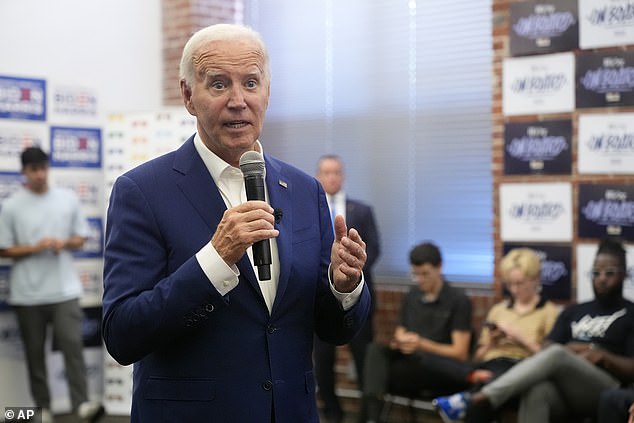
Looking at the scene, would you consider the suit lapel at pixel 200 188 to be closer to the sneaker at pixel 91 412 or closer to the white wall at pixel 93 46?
the sneaker at pixel 91 412

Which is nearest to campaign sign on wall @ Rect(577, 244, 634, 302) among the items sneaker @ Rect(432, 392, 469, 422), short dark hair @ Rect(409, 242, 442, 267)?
short dark hair @ Rect(409, 242, 442, 267)

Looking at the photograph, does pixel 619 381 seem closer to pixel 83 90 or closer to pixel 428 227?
pixel 428 227

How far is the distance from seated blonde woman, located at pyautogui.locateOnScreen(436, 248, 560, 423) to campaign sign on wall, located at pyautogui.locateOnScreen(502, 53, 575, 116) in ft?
3.07

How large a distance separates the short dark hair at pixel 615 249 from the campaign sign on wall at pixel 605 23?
1202 millimetres

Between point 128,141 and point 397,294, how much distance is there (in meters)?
2.31

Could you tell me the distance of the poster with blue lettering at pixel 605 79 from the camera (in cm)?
506

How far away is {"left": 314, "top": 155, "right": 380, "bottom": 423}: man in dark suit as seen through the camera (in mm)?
5895

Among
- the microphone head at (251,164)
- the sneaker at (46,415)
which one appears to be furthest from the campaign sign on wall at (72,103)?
the microphone head at (251,164)

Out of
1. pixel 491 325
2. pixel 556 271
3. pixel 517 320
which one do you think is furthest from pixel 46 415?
pixel 556 271

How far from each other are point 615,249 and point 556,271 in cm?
69

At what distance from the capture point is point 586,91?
5211 millimetres

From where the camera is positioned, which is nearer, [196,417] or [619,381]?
[196,417]

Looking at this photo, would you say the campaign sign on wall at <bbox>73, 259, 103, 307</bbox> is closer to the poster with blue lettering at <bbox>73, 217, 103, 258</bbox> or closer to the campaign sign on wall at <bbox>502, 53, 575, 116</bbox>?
the poster with blue lettering at <bbox>73, 217, 103, 258</bbox>

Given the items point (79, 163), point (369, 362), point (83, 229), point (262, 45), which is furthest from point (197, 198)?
point (79, 163)
